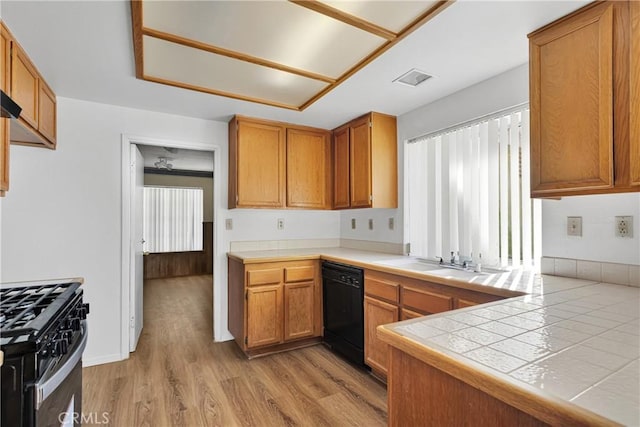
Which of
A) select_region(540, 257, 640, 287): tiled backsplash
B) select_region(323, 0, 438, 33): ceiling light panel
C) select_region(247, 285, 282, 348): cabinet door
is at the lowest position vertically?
select_region(247, 285, 282, 348): cabinet door

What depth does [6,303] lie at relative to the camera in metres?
1.47

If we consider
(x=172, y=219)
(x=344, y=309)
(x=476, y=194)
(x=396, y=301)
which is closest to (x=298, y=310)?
(x=344, y=309)

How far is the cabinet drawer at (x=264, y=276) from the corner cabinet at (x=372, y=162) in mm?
1027

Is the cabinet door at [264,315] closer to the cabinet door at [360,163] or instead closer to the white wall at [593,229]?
the cabinet door at [360,163]

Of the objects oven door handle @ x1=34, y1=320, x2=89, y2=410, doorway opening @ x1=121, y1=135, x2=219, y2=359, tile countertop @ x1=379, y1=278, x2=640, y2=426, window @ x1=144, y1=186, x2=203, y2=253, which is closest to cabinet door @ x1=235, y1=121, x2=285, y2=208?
doorway opening @ x1=121, y1=135, x2=219, y2=359

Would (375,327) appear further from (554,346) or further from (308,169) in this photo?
(308,169)

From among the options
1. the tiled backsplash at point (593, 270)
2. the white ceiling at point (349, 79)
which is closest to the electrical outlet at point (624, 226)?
the tiled backsplash at point (593, 270)

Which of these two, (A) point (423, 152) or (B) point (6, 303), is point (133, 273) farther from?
(A) point (423, 152)

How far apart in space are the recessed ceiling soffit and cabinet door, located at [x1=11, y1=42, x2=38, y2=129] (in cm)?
60

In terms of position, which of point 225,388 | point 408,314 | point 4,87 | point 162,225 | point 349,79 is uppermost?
point 349,79

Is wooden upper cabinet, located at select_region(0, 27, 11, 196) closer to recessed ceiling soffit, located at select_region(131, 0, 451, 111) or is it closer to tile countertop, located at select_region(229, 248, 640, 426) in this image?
recessed ceiling soffit, located at select_region(131, 0, 451, 111)

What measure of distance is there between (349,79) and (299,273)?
68.3 inches

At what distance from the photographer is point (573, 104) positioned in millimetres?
1520

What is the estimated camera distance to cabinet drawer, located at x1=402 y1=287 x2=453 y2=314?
73.0 inches
